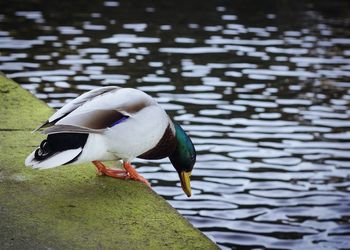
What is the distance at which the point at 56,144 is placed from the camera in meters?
3.30

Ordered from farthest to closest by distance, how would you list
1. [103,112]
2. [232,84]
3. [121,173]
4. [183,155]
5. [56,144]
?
[232,84], [121,173], [183,155], [103,112], [56,144]

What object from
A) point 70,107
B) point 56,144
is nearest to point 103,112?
point 70,107

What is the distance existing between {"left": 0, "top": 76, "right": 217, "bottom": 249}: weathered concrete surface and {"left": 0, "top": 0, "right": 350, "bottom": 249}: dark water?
1575mm

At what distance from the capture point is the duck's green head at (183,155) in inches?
150

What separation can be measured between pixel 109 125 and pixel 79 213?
16.8 inches

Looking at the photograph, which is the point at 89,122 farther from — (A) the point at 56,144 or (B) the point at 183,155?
(B) the point at 183,155

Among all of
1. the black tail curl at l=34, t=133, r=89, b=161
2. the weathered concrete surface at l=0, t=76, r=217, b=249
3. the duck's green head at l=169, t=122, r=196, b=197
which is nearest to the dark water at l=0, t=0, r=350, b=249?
the duck's green head at l=169, t=122, r=196, b=197

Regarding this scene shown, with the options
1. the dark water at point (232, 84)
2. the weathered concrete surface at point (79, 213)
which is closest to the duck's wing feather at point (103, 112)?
the weathered concrete surface at point (79, 213)

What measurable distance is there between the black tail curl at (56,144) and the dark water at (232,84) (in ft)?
6.78

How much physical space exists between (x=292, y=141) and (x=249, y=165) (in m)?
0.82

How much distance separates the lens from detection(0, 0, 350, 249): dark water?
18.7 feet

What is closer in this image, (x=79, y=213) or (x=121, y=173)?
(x=79, y=213)

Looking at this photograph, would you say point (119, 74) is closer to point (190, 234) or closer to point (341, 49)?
point (341, 49)

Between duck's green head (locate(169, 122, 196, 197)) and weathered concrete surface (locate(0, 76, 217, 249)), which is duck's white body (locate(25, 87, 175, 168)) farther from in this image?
weathered concrete surface (locate(0, 76, 217, 249))
